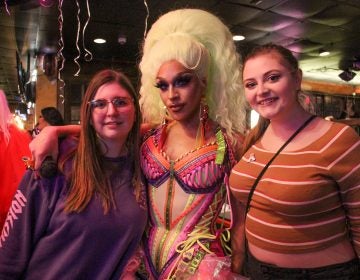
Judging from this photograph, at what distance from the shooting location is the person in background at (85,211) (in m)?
1.47

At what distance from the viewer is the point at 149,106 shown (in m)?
2.05

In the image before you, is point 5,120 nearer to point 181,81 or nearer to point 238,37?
point 181,81

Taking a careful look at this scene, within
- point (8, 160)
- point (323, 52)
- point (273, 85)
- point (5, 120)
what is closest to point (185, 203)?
point (273, 85)

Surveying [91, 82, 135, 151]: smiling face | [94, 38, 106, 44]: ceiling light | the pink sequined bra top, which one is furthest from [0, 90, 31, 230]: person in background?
[94, 38, 106, 44]: ceiling light

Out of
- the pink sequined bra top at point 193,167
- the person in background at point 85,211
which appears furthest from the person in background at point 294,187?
the person in background at point 85,211

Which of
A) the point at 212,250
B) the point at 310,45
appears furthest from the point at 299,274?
the point at 310,45

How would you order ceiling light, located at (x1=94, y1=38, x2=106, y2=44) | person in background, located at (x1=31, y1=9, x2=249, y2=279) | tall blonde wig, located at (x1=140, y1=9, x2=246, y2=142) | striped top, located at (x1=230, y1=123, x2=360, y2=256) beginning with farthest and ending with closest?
ceiling light, located at (x1=94, y1=38, x2=106, y2=44) < tall blonde wig, located at (x1=140, y1=9, x2=246, y2=142) < person in background, located at (x1=31, y1=9, x2=249, y2=279) < striped top, located at (x1=230, y1=123, x2=360, y2=256)

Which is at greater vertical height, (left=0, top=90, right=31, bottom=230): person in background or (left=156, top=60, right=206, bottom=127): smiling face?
(left=156, top=60, right=206, bottom=127): smiling face

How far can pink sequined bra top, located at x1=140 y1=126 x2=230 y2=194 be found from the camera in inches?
66.3

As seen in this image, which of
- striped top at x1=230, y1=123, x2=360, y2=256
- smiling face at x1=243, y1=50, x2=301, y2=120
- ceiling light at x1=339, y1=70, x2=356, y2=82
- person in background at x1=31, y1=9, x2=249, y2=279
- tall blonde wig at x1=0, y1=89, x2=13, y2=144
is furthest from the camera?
ceiling light at x1=339, y1=70, x2=356, y2=82

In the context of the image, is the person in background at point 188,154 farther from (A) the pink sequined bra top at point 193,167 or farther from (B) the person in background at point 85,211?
(B) the person in background at point 85,211

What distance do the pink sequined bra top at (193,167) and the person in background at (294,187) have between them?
0.62ft

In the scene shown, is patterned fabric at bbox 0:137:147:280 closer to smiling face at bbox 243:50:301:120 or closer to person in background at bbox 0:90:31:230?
person in background at bbox 0:90:31:230

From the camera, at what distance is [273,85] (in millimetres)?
1403
